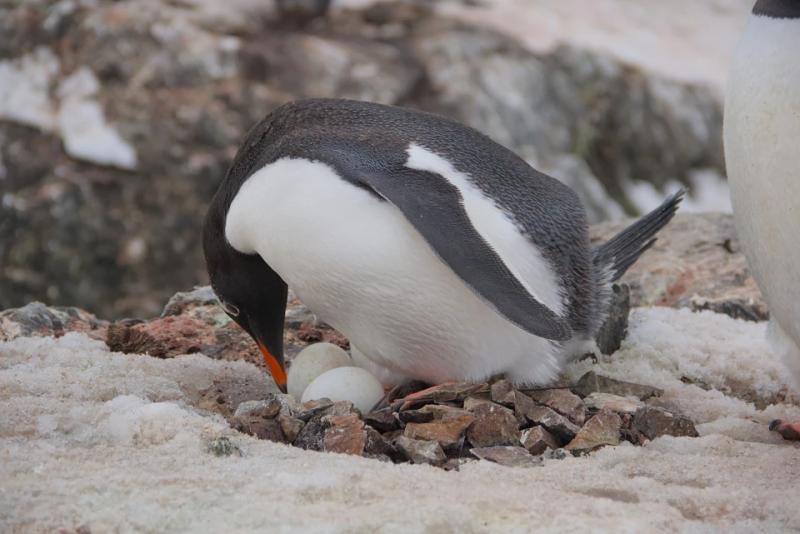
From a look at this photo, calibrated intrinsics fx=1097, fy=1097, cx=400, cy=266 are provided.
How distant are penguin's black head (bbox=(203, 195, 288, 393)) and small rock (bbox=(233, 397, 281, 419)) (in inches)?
19.6

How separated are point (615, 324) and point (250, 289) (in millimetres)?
1070

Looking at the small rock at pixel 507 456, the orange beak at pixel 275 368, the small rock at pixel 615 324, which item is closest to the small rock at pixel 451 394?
the small rock at pixel 507 456

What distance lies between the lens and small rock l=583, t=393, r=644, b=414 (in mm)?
2547

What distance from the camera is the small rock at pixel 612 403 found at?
255 cm

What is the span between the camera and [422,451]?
7.51 ft

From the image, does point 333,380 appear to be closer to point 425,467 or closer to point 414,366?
point 414,366

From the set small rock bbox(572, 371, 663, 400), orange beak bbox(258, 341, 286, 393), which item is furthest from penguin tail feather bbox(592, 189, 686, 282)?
orange beak bbox(258, 341, 286, 393)

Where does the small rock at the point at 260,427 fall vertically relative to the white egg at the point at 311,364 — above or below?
above

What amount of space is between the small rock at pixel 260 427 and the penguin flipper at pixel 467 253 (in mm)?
529

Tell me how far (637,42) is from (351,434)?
7462 mm

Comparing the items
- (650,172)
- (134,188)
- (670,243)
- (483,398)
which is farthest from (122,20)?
(483,398)

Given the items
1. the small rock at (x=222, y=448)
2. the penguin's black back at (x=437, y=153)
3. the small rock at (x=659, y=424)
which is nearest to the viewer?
the small rock at (x=222, y=448)

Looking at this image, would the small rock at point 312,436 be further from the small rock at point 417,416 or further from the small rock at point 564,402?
the small rock at point 564,402

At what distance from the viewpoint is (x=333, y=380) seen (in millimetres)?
2689
